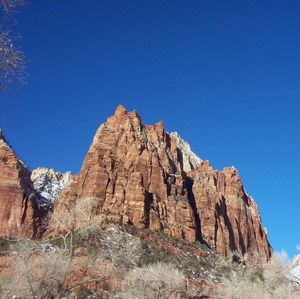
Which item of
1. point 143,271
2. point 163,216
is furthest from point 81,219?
point 163,216

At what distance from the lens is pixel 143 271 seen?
2436 inches

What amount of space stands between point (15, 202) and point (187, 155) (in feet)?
321

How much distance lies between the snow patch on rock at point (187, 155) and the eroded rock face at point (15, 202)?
8015 cm

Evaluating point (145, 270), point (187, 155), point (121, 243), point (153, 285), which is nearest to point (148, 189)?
point (121, 243)

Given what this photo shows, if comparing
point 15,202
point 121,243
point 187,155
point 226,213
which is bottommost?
point 121,243

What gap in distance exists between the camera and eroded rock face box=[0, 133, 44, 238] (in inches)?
3809

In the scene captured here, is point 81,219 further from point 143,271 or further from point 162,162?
point 162,162

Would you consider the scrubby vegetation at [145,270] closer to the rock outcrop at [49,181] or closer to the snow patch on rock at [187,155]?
the rock outcrop at [49,181]

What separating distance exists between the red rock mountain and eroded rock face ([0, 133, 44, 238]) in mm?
8123

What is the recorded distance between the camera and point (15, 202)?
9988 cm

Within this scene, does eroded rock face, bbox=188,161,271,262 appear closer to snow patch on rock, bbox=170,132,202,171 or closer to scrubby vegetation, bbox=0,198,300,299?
scrubby vegetation, bbox=0,198,300,299

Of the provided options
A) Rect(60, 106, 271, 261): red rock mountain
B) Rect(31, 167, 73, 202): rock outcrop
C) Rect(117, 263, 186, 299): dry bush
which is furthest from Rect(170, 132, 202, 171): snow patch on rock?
Rect(117, 263, 186, 299): dry bush

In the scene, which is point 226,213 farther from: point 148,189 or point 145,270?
point 145,270

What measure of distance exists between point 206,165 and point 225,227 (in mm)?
29122
